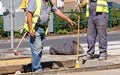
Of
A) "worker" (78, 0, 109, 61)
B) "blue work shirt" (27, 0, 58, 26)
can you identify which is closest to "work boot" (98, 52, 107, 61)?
"worker" (78, 0, 109, 61)

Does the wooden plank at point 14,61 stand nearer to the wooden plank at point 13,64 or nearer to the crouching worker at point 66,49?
the wooden plank at point 13,64

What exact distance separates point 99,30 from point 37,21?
2291 mm

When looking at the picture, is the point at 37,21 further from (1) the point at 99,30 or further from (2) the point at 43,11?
(1) the point at 99,30

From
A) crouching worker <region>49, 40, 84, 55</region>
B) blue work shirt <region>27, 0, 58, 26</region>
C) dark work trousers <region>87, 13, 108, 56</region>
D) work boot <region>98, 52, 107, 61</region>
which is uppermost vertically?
blue work shirt <region>27, 0, 58, 26</region>

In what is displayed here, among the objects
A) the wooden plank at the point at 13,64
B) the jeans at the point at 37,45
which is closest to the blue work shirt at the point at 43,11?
the jeans at the point at 37,45

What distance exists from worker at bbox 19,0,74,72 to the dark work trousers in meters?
1.68

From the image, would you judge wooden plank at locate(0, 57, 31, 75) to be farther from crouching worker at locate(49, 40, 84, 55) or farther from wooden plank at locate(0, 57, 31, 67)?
crouching worker at locate(49, 40, 84, 55)

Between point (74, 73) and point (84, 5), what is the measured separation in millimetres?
2431

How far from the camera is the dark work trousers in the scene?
1010cm

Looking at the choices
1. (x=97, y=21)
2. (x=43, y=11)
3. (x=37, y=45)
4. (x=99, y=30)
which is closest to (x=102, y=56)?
(x=99, y=30)

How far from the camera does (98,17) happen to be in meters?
10.1

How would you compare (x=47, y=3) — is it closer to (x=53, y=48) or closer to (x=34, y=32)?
(x=34, y=32)

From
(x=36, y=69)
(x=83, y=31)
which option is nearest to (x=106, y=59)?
(x=36, y=69)

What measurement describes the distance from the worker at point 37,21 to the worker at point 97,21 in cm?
156
